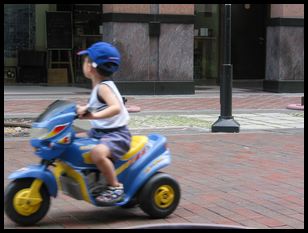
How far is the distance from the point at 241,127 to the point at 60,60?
11616 mm

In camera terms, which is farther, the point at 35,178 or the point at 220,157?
the point at 220,157

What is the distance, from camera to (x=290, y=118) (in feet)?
41.2

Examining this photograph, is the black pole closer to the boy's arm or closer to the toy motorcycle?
the toy motorcycle

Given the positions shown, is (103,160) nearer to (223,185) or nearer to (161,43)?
(223,185)

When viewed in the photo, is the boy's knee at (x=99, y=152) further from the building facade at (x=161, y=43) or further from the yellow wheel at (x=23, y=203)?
the building facade at (x=161, y=43)

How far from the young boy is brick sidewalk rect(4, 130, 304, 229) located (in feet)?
1.11

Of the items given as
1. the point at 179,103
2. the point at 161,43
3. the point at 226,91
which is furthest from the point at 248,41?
the point at 226,91

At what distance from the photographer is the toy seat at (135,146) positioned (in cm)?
502

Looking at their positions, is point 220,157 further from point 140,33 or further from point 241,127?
point 140,33

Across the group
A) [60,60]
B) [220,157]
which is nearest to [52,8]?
[60,60]

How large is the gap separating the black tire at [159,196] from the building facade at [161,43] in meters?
10.5

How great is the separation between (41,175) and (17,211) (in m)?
0.34

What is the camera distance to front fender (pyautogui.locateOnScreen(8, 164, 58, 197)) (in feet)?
15.5
